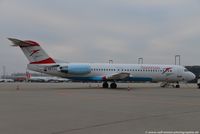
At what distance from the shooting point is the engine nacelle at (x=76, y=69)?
38.5 metres

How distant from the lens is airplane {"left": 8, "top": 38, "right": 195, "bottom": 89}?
3800 cm

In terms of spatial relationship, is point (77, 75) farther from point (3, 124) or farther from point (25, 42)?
point (3, 124)

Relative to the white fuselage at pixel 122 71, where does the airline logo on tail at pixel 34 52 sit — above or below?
above

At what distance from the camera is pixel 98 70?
4169 cm

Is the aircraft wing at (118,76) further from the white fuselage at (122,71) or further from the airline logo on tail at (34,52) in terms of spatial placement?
the airline logo on tail at (34,52)

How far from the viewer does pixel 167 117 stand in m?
12.1

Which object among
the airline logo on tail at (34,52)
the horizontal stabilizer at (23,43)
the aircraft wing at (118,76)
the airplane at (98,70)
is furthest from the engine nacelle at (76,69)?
the horizontal stabilizer at (23,43)

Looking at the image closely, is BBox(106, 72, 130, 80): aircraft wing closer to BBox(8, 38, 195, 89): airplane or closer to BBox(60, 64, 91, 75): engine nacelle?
BBox(8, 38, 195, 89): airplane

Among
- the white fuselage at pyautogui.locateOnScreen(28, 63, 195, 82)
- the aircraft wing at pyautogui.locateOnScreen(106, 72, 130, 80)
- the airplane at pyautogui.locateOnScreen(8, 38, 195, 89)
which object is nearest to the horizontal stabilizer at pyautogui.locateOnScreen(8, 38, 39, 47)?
the airplane at pyautogui.locateOnScreen(8, 38, 195, 89)

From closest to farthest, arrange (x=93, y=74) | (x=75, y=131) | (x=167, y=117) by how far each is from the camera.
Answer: (x=75, y=131), (x=167, y=117), (x=93, y=74)

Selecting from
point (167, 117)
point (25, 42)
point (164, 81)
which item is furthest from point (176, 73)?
point (167, 117)

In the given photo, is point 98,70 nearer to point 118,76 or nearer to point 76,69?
point 118,76

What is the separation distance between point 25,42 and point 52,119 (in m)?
27.6

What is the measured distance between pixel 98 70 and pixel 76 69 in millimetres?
3787
